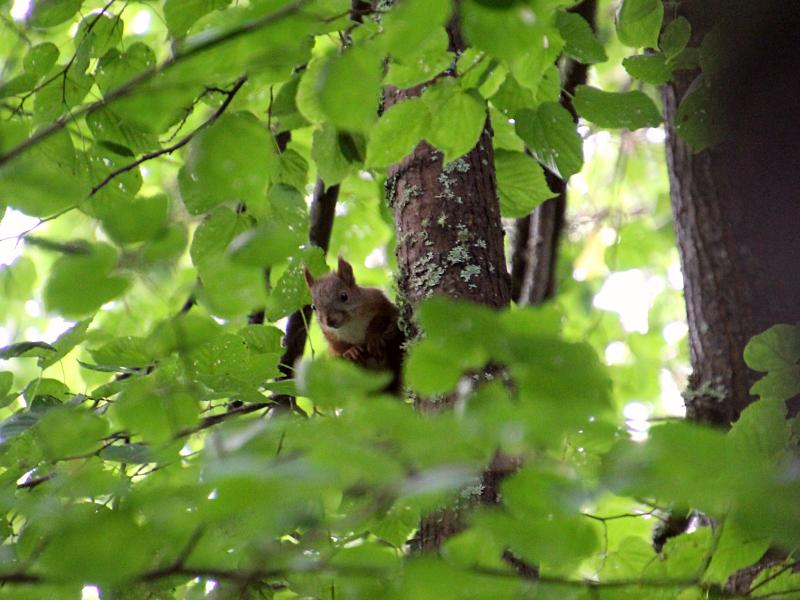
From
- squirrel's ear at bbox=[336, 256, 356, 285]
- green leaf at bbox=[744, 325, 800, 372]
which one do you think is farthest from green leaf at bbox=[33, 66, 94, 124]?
squirrel's ear at bbox=[336, 256, 356, 285]

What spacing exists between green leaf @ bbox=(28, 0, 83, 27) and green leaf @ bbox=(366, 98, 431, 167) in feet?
3.21

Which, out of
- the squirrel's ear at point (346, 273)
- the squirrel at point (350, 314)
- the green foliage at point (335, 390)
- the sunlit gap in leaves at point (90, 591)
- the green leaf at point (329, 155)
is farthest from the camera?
the squirrel's ear at point (346, 273)

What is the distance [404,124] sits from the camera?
5.70 feet

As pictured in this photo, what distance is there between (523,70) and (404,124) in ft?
0.87

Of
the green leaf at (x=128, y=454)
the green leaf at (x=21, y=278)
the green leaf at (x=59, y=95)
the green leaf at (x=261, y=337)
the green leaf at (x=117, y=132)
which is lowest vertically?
the green leaf at (x=21, y=278)

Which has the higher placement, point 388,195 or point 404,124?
point 404,124

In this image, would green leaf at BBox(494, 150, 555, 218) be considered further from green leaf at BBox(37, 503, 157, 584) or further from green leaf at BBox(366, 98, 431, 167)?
green leaf at BBox(37, 503, 157, 584)

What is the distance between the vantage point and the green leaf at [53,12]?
86.8 inches

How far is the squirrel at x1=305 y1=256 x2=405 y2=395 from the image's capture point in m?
3.86

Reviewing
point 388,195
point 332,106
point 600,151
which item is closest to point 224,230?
point 388,195

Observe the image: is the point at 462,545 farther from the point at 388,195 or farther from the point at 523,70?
the point at 388,195

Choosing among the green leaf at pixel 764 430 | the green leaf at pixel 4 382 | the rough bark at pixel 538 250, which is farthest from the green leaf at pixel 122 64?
the rough bark at pixel 538 250

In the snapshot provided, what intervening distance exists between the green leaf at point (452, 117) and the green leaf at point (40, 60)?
3.67ft

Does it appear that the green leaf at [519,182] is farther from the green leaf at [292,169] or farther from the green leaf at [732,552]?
the green leaf at [732,552]
